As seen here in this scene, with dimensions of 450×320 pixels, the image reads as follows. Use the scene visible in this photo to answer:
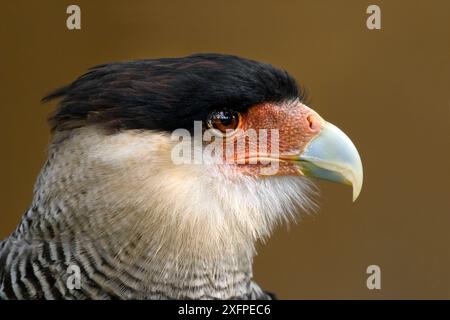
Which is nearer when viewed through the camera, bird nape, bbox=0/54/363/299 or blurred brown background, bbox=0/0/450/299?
bird nape, bbox=0/54/363/299

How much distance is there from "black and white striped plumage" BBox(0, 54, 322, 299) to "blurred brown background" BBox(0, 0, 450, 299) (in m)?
2.21

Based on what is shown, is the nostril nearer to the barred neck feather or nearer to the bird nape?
the bird nape

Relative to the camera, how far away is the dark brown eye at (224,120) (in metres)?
2.04

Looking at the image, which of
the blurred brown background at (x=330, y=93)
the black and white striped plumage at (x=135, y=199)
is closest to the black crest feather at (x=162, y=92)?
the black and white striped plumage at (x=135, y=199)

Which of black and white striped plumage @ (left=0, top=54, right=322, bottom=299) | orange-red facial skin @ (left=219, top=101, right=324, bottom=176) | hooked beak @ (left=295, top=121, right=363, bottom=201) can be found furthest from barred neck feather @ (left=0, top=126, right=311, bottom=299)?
hooked beak @ (left=295, top=121, right=363, bottom=201)

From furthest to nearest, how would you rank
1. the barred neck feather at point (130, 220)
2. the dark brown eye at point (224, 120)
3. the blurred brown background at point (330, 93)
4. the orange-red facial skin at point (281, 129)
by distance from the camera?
the blurred brown background at point (330, 93) → the orange-red facial skin at point (281, 129) → the dark brown eye at point (224, 120) → the barred neck feather at point (130, 220)

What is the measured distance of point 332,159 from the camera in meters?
2.13

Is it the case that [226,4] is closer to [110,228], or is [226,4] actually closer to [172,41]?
[172,41]

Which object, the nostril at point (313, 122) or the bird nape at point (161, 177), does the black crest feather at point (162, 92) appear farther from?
the nostril at point (313, 122)

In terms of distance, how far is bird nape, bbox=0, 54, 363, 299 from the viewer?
76.7 inches

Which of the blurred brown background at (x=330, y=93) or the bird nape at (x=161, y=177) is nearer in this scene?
the bird nape at (x=161, y=177)

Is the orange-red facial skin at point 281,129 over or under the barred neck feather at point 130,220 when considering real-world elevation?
over
